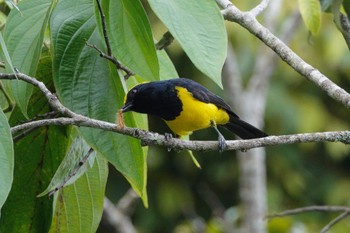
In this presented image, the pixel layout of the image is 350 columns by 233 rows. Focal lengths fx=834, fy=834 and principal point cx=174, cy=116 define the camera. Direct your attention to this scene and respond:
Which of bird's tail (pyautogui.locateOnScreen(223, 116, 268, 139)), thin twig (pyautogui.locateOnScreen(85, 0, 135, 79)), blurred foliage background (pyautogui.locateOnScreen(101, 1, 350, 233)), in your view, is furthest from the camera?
blurred foliage background (pyautogui.locateOnScreen(101, 1, 350, 233))

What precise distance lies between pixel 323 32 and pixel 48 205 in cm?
699

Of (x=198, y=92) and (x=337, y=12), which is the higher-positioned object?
(x=337, y=12)

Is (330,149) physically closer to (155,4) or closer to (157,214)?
(157,214)

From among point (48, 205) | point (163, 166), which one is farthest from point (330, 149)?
point (48, 205)

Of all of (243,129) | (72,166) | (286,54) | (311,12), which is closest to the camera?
(72,166)

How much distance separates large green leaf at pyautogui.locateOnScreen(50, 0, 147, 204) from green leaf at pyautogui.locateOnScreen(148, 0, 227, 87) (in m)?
0.43

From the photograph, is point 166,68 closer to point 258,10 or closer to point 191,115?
point 258,10

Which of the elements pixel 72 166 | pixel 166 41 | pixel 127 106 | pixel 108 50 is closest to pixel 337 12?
pixel 166 41

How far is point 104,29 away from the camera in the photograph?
6.15 ft

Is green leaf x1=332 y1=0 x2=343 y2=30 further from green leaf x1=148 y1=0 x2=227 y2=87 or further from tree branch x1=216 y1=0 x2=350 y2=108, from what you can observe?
green leaf x1=148 y1=0 x2=227 y2=87

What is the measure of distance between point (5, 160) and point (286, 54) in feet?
2.96

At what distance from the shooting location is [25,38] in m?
2.04

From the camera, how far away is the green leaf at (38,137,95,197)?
208 centimetres

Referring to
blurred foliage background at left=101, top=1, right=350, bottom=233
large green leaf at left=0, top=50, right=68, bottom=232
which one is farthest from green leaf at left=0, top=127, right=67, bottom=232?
blurred foliage background at left=101, top=1, right=350, bottom=233
